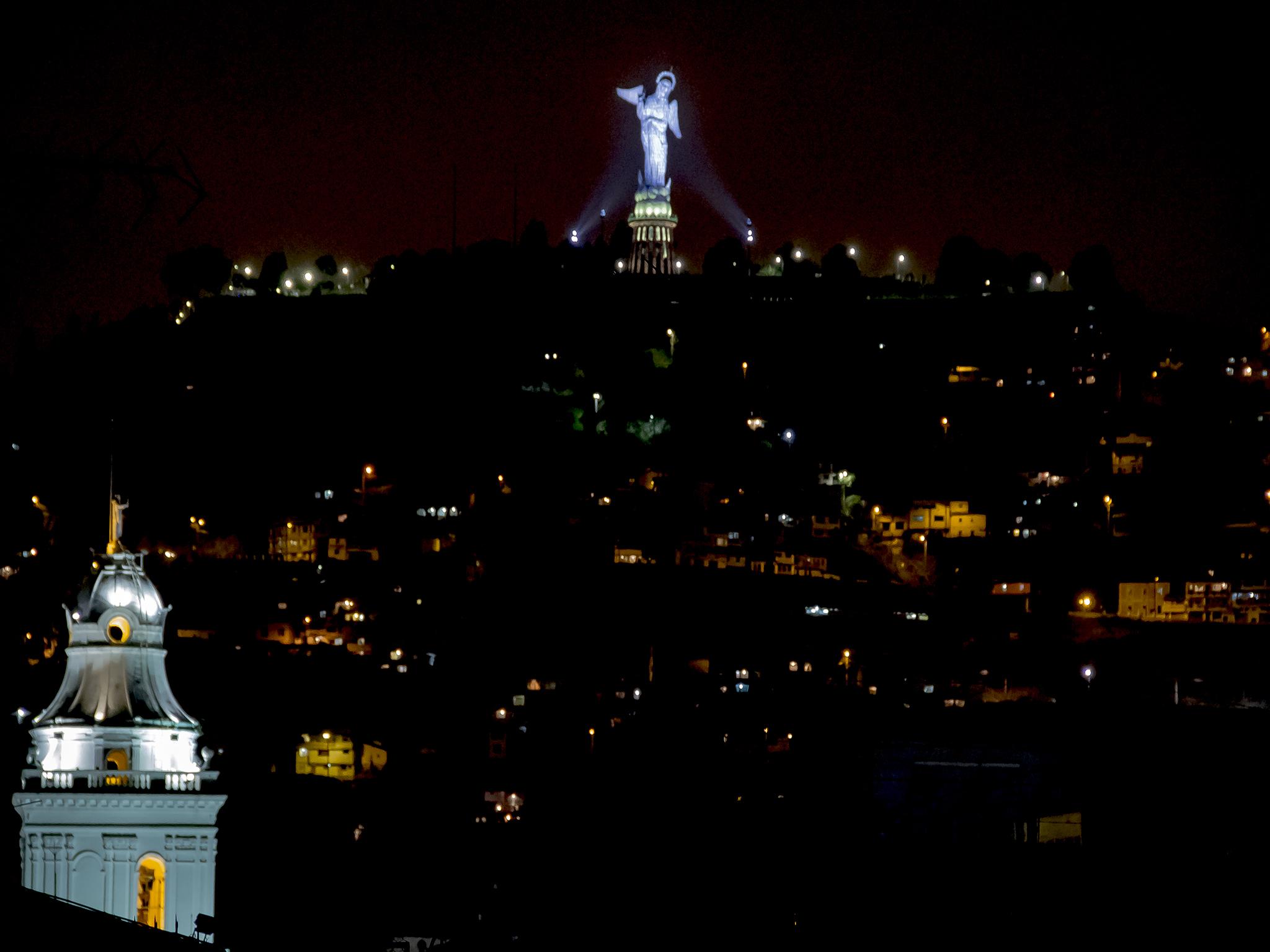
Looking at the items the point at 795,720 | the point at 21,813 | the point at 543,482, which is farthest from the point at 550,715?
the point at 21,813

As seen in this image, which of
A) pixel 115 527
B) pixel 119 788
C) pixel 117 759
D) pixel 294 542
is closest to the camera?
pixel 119 788

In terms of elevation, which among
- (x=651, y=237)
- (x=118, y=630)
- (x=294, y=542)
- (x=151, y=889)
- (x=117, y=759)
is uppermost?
(x=651, y=237)

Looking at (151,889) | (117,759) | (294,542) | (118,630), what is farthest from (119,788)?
(294,542)

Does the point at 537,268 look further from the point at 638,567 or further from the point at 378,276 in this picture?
the point at 638,567

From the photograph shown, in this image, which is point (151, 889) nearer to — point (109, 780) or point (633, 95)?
point (109, 780)

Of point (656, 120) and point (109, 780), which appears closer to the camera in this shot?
point (109, 780)

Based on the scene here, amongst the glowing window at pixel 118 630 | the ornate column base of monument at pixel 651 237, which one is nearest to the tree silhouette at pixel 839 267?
the ornate column base of monument at pixel 651 237

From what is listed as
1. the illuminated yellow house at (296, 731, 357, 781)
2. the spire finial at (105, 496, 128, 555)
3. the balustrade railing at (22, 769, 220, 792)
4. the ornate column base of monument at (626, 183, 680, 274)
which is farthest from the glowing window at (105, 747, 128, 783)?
the ornate column base of monument at (626, 183, 680, 274)

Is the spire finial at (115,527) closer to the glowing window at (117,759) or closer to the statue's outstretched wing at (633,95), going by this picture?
the glowing window at (117,759)
